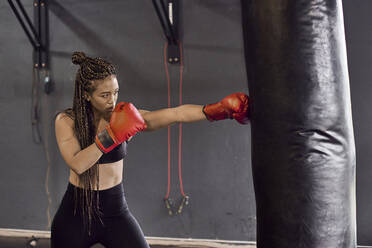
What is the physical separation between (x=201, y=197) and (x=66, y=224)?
64.3 inches

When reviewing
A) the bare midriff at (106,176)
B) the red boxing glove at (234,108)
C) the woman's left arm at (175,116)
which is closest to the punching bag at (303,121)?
the red boxing glove at (234,108)

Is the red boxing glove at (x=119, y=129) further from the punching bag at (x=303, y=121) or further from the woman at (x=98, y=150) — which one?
the punching bag at (x=303, y=121)

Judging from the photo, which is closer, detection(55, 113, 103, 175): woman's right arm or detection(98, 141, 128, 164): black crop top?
detection(55, 113, 103, 175): woman's right arm

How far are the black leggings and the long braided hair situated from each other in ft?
0.13

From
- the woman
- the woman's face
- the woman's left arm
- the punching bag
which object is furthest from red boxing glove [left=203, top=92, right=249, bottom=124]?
the woman's face

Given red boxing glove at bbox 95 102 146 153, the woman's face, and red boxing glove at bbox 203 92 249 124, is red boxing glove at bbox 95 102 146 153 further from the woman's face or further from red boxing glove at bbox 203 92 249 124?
red boxing glove at bbox 203 92 249 124

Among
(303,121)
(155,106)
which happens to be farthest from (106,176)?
(155,106)

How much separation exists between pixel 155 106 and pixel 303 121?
2216mm

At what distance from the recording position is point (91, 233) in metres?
1.59

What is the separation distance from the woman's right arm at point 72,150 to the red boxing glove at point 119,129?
0.04 metres

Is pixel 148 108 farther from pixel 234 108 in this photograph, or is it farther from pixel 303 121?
pixel 303 121

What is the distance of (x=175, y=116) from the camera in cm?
165

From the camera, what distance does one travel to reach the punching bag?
972 mm

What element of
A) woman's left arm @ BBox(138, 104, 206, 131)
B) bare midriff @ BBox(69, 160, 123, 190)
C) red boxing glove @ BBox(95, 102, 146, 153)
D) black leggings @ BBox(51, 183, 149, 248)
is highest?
woman's left arm @ BBox(138, 104, 206, 131)
